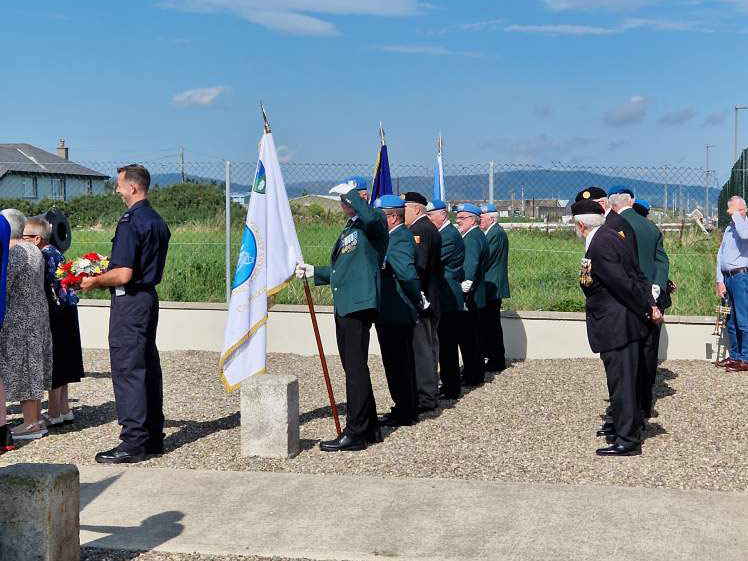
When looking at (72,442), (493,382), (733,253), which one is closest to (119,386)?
(72,442)

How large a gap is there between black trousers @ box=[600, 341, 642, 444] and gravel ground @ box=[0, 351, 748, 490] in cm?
20

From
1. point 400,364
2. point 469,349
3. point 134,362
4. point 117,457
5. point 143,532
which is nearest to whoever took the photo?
point 143,532

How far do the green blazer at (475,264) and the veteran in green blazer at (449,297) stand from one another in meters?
0.51

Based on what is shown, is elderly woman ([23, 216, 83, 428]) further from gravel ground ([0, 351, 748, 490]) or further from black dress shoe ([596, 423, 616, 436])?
black dress shoe ([596, 423, 616, 436])

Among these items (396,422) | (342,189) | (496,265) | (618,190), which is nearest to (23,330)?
(342,189)

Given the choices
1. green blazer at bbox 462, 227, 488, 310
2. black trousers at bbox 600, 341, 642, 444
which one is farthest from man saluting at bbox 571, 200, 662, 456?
green blazer at bbox 462, 227, 488, 310

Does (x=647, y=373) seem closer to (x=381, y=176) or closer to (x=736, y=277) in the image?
(x=381, y=176)

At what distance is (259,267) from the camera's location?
8414 millimetres

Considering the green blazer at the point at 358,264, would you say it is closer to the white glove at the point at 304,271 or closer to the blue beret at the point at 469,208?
the white glove at the point at 304,271

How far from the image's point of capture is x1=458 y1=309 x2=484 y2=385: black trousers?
1091cm

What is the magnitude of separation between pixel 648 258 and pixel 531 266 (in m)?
4.79

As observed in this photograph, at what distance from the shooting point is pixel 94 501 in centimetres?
636

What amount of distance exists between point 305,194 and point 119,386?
19.2 ft

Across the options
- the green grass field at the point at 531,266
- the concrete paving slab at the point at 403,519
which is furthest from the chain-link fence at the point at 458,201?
the concrete paving slab at the point at 403,519
